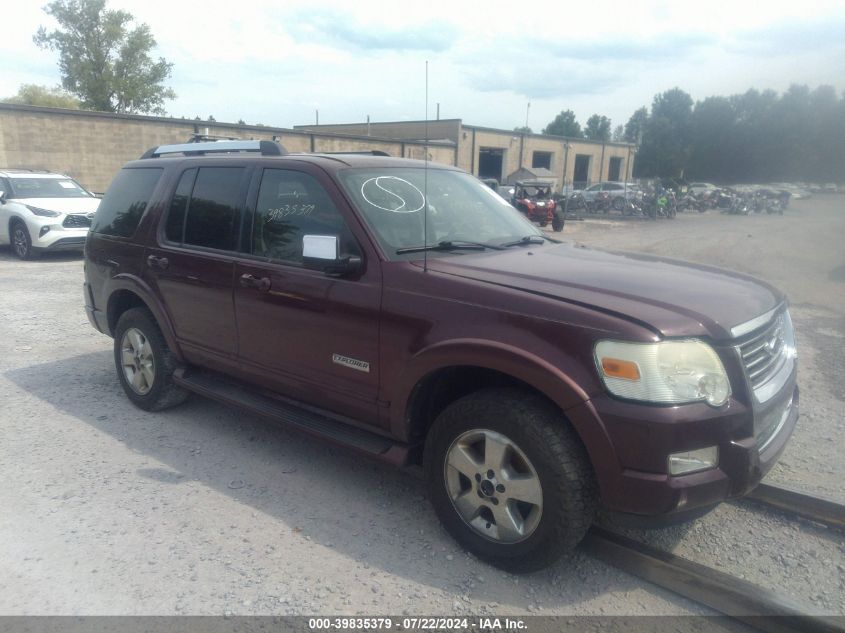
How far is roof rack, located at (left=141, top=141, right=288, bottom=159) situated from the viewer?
4262 millimetres

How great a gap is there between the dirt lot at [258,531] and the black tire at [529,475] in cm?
15

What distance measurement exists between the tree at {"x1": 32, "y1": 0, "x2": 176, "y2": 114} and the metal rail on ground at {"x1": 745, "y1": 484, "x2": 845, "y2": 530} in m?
49.3

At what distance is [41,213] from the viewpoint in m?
12.7

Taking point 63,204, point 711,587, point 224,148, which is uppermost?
point 224,148

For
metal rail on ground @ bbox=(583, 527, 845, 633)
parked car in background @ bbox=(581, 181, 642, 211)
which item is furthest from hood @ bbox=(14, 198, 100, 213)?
parked car in background @ bbox=(581, 181, 642, 211)

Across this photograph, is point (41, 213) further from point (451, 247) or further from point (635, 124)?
point (635, 124)

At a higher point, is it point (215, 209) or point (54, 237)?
point (215, 209)

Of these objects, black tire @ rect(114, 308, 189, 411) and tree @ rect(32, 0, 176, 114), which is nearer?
black tire @ rect(114, 308, 189, 411)

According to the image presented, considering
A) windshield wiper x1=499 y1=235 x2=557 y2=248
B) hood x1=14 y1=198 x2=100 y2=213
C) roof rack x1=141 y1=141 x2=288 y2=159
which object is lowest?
hood x1=14 y1=198 x2=100 y2=213

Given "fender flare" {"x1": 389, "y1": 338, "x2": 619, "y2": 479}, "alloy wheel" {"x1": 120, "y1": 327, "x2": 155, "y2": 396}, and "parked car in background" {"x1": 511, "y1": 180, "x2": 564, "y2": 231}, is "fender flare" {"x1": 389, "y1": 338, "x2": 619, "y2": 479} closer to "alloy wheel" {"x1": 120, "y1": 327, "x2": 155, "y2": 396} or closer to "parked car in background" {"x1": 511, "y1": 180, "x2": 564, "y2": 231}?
"alloy wheel" {"x1": 120, "y1": 327, "x2": 155, "y2": 396}

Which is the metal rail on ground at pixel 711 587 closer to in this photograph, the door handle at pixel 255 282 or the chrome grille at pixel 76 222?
the door handle at pixel 255 282

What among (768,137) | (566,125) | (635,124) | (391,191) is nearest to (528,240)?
(391,191)

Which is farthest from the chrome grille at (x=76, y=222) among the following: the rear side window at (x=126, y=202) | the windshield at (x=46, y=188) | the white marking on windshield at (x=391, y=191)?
the white marking on windshield at (x=391, y=191)

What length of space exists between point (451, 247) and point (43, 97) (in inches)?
2422
